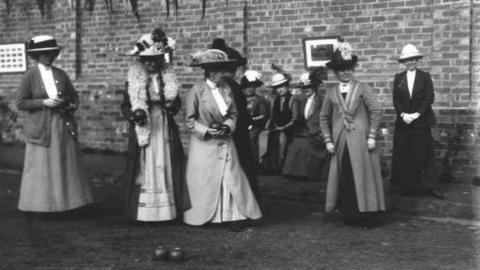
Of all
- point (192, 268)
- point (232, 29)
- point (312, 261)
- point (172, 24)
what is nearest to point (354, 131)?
point (312, 261)

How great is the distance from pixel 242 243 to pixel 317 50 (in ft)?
16.2

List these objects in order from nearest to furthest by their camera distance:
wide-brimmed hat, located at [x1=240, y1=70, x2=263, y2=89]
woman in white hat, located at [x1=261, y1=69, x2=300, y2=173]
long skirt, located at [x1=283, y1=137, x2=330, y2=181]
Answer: long skirt, located at [x1=283, y1=137, x2=330, y2=181]
woman in white hat, located at [x1=261, y1=69, x2=300, y2=173]
wide-brimmed hat, located at [x1=240, y1=70, x2=263, y2=89]

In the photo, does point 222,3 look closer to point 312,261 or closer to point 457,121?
point 457,121

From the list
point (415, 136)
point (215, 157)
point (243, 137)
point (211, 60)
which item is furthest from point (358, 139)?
point (211, 60)

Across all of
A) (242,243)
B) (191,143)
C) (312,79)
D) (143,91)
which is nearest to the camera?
(242,243)

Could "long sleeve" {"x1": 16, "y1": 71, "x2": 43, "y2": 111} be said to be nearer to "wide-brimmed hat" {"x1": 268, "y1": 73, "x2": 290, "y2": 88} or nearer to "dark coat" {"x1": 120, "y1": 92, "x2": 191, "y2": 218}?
"dark coat" {"x1": 120, "y1": 92, "x2": 191, "y2": 218}

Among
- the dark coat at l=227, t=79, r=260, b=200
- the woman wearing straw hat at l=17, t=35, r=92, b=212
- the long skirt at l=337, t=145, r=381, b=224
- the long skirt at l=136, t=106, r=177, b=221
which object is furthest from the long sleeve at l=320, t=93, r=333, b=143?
the woman wearing straw hat at l=17, t=35, r=92, b=212

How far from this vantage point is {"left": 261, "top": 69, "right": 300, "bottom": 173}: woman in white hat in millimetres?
10219

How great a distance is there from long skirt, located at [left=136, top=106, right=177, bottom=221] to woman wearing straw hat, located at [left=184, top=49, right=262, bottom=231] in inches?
8.0

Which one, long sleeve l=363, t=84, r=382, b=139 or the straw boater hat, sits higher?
the straw boater hat

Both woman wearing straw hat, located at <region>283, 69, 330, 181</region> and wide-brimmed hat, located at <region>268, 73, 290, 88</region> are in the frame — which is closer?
woman wearing straw hat, located at <region>283, 69, 330, 181</region>

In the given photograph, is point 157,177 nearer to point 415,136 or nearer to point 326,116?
point 326,116

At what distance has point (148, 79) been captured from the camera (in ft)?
23.5

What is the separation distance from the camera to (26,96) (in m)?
7.51
